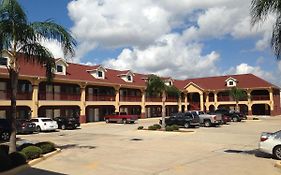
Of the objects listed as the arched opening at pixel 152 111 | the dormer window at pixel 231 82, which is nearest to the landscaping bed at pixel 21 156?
the arched opening at pixel 152 111

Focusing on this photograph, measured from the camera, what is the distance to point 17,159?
44.9 feet

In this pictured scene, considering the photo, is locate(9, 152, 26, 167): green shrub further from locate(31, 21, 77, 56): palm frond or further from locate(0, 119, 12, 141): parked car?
locate(0, 119, 12, 141): parked car

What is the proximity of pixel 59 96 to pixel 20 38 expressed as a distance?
27.0m

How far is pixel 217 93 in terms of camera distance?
68.5 metres

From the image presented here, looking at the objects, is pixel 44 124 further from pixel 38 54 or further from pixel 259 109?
pixel 259 109

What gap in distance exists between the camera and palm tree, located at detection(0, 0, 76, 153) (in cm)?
1614

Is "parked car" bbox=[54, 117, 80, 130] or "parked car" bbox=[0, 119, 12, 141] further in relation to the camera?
"parked car" bbox=[54, 117, 80, 130]

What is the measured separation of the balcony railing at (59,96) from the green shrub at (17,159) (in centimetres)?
2756

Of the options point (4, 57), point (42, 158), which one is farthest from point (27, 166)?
point (4, 57)

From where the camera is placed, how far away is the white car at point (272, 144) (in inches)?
616

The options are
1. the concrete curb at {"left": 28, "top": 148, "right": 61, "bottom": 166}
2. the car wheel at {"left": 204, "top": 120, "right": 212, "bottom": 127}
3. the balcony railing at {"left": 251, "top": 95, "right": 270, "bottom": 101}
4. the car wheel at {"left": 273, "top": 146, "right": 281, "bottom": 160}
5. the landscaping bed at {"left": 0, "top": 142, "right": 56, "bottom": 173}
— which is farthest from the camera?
the balcony railing at {"left": 251, "top": 95, "right": 270, "bottom": 101}

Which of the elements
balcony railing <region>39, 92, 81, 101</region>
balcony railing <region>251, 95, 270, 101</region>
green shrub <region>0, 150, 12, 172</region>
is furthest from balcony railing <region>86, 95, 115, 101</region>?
green shrub <region>0, 150, 12, 172</region>

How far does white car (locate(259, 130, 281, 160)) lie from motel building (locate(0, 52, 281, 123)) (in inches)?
726

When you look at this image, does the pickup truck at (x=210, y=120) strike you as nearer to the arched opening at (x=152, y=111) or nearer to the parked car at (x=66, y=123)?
the parked car at (x=66, y=123)
